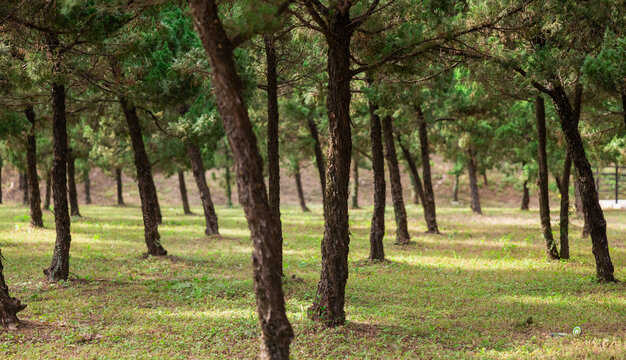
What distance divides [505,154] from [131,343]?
2817 centimetres

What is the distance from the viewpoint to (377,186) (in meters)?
15.5

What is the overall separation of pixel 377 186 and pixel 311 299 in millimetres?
5549

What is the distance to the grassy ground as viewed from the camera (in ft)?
25.5

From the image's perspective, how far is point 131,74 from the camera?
1381cm

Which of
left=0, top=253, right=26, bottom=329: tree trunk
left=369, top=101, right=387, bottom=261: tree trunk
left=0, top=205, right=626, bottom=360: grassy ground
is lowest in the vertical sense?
left=0, top=205, right=626, bottom=360: grassy ground

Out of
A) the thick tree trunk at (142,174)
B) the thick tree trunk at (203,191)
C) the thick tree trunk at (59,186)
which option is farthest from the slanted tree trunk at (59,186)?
the thick tree trunk at (203,191)

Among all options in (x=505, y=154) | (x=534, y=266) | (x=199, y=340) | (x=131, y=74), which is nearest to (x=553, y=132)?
(x=534, y=266)

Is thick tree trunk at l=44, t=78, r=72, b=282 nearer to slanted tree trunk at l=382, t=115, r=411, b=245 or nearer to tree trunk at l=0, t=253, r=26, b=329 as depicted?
tree trunk at l=0, t=253, r=26, b=329

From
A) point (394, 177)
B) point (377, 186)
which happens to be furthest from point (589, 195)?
point (394, 177)

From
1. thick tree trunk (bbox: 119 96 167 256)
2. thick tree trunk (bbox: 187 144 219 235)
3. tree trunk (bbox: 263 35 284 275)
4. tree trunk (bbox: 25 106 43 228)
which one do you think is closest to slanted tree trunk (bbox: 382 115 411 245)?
tree trunk (bbox: 263 35 284 275)

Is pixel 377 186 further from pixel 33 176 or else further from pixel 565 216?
pixel 33 176

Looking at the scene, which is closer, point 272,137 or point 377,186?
point 272,137

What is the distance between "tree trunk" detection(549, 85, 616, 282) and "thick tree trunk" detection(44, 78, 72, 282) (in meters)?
10.7

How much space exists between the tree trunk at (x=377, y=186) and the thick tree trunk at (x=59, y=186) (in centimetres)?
746
